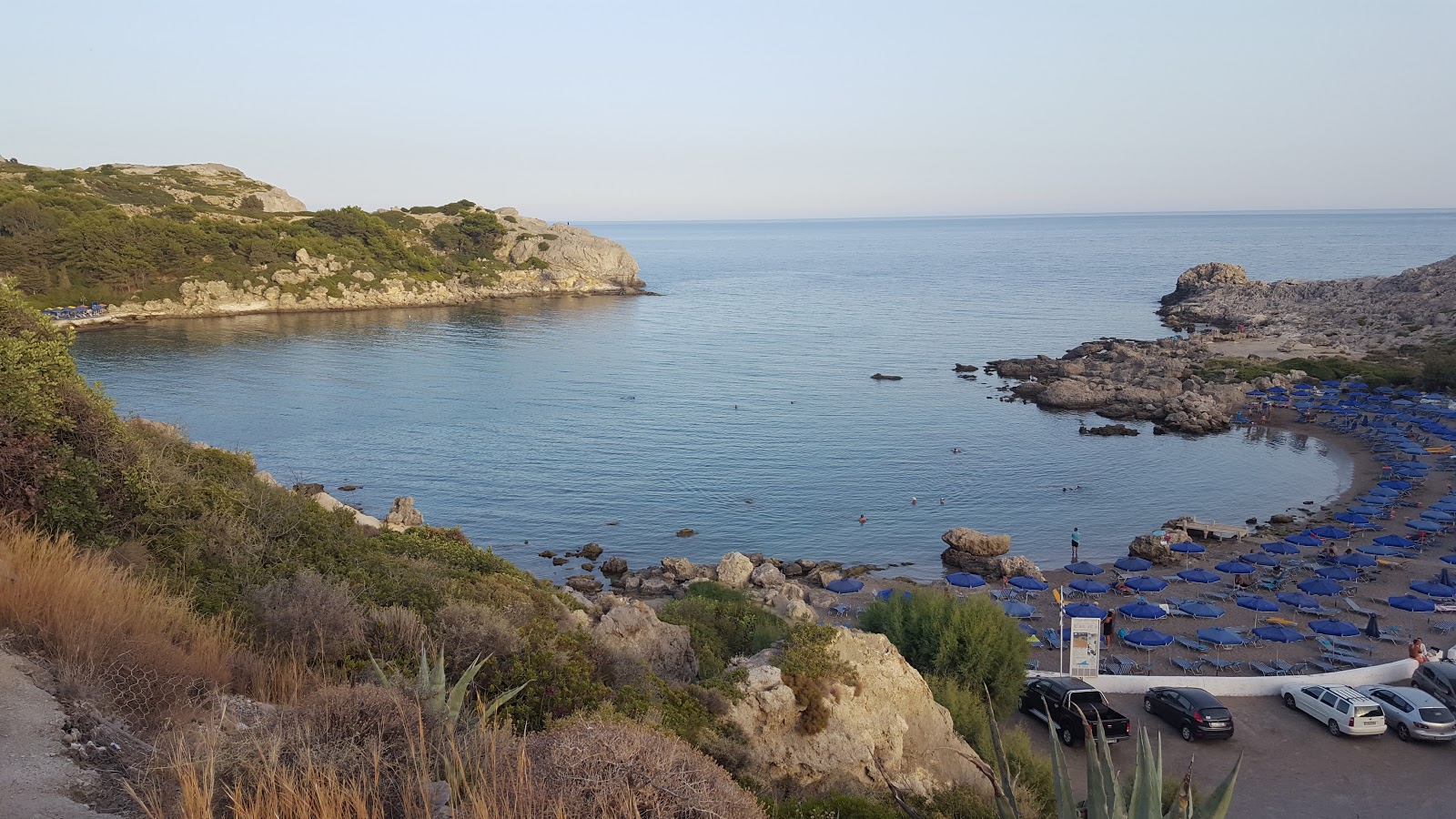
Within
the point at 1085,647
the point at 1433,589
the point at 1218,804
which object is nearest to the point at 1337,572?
the point at 1433,589

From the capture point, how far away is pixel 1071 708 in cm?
1709

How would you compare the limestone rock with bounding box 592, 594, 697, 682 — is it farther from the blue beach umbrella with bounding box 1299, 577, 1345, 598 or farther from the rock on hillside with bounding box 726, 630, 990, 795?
the blue beach umbrella with bounding box 1299, 577, 1345, 598

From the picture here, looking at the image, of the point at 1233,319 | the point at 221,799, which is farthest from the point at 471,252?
the point at 221,799

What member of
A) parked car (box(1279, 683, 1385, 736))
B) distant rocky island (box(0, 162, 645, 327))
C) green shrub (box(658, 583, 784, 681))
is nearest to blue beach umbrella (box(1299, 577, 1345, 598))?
parked car (box(1279, 683, 1385, 736))

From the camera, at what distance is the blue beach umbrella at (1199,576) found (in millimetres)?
28828

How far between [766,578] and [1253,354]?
59.4 metres

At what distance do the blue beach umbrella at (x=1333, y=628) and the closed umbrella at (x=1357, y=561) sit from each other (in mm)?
6870

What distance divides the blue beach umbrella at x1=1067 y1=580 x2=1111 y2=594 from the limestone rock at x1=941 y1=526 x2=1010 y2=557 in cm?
446

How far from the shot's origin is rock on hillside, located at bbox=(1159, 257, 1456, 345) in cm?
7300

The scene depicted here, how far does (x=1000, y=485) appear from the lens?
139 ft

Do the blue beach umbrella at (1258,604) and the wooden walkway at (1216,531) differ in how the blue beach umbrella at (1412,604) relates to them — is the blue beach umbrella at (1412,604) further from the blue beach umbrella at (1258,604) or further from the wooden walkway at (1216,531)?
the wooden walkway at (1216,531)

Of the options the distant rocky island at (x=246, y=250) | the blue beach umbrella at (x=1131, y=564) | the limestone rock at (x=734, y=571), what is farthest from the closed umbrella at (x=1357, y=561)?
the distant rocky island at (x=246, y=250)

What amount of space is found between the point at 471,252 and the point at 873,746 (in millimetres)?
120145

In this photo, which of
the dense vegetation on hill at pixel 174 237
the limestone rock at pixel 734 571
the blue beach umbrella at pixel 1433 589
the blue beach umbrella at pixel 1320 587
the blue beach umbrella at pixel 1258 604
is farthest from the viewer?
the dense vegetation on hill at pixel 174 237
